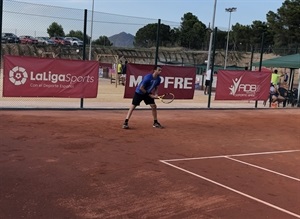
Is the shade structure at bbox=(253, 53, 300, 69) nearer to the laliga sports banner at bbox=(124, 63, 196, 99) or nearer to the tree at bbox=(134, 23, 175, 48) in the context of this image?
the tree at bbox=(134, 23, 175, 48)

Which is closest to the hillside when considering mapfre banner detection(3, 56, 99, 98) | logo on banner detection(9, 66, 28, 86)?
mapfre banner detection(3, 56, 99, 98)

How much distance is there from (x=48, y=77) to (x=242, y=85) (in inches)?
331

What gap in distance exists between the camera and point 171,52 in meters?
56.8

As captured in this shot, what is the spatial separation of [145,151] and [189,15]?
104 meters

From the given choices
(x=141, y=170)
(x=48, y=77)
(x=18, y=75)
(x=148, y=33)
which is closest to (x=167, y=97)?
(x=48, y=77)

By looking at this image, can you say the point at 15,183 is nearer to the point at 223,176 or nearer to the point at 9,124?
the point at 223,176

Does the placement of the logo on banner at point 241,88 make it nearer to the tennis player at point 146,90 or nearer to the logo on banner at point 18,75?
the tennis player at point 146,90

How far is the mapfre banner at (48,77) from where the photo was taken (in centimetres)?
1201

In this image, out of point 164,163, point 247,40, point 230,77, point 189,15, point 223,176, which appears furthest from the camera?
point 189,15

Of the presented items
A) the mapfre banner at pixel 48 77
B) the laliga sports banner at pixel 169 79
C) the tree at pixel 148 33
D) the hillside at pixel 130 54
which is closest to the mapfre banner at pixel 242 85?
the laliga sports banner at pixel 169 79

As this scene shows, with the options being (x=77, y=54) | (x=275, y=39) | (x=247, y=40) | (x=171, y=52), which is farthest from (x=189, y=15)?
(x=77, y=54)

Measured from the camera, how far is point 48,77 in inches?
494

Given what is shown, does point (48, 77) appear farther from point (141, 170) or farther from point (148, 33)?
point (148, 33)

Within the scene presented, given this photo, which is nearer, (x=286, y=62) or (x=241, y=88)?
(x=241, y=88)
